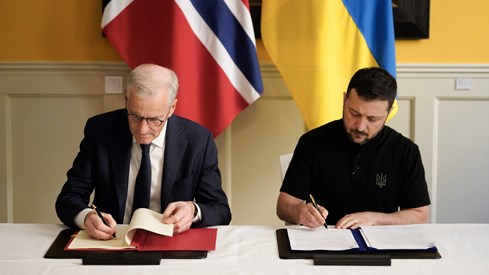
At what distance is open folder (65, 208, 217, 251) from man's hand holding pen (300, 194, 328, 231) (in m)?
0.30

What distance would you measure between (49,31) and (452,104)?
2380 mm

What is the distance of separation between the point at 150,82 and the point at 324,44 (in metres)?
1.41

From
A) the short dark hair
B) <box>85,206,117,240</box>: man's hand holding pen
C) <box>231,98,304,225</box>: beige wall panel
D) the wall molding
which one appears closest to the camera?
<box>85,206,117,240</box>: man's hand holding pen

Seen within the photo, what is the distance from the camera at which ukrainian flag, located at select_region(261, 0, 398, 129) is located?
131 inches

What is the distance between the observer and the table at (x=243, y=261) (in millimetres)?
1774

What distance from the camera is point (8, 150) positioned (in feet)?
12.5

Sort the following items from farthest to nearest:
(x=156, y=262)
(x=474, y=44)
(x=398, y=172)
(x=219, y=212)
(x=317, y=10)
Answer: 1. (x=474, y=44)
2. (x=317, y=10)
3. (x=398, y=172)
4. (x=219, y=212)
5. (x=156, y=262)

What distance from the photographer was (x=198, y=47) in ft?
11.2

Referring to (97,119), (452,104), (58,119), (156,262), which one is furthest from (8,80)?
(452,104)

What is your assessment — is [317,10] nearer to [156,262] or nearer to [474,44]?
[474,44]

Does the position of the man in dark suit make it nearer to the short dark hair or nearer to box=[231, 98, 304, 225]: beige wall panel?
the short dark hair

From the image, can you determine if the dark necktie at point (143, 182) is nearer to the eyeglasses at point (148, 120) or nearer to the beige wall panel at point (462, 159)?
the eyeglasses at point (148, 120)

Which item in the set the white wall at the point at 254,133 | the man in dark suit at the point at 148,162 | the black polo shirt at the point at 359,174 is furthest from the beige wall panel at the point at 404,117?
the man in dark suit at the point at 148,162

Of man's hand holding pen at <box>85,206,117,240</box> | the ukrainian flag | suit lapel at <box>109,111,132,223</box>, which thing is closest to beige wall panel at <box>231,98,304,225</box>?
the ukrainian flag
